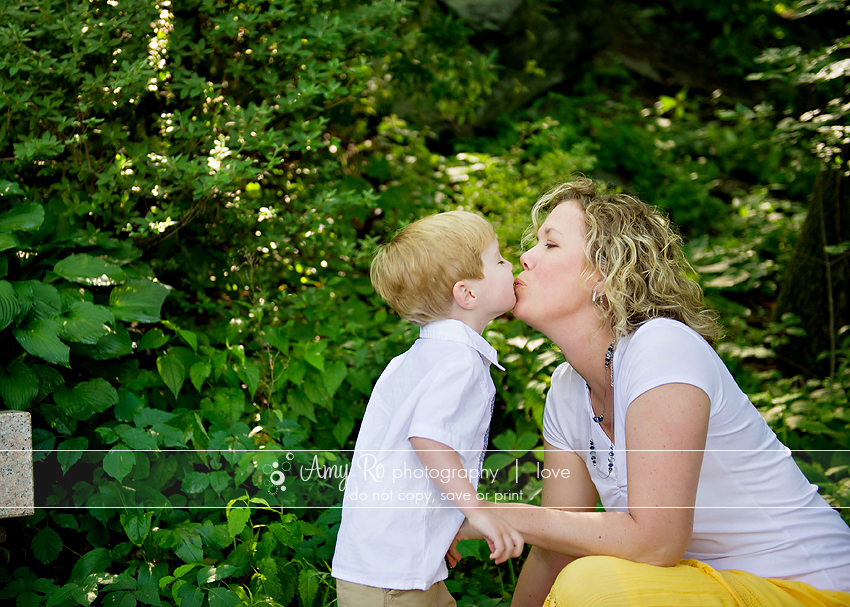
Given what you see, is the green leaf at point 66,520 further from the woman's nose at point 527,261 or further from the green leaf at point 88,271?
the woman's nose at point 527,261

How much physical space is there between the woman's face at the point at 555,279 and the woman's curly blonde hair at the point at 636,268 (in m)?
0.03

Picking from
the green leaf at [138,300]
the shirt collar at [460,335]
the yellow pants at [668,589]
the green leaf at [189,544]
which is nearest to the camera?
the yellow pants at [668,589]

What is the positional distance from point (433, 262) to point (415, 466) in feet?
1.82

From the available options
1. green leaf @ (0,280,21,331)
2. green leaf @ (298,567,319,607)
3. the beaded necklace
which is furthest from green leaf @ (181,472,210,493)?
the beaded necklace

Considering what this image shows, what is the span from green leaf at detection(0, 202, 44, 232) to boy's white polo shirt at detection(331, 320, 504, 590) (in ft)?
5.24

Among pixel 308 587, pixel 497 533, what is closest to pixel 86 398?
pixel 308 587

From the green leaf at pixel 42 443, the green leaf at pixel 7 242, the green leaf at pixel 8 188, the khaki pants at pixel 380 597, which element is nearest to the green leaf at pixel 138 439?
the green leaf at pixel 42 443

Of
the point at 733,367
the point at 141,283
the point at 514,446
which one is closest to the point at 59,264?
the point at 141,283

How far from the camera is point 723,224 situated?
5980 mm

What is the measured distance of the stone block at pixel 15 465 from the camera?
6.42 ft

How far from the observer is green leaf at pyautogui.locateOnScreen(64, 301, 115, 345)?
7.55ft

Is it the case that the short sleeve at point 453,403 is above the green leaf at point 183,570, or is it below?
above

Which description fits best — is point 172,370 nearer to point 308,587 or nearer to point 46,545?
point 46,545

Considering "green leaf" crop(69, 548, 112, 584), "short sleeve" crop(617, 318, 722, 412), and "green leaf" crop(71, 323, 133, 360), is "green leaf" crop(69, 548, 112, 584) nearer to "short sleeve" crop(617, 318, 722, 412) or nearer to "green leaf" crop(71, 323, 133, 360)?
"green leaf" crop(71, 323, 133, 360)
